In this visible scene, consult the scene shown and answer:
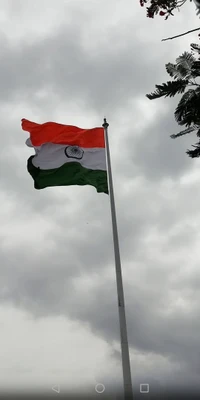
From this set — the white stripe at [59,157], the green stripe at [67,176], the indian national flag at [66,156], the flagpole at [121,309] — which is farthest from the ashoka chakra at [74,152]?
the flagpole at [121,309]

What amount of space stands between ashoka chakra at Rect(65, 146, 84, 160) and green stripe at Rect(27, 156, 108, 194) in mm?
449

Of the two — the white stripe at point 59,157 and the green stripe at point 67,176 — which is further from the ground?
the white stripe at point 59,157

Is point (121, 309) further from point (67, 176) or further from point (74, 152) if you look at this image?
point (74, 152)

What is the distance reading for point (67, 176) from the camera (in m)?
22.8

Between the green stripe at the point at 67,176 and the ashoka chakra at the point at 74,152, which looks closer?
the green stripe at the point at 67,176

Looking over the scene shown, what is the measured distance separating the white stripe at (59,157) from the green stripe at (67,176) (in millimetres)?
208

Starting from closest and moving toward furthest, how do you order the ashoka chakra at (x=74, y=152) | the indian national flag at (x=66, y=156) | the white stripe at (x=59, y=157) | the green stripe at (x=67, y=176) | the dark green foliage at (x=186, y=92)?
the dark green foliage at (x=186, y=92) < the green stripe at (x=67, y=176) < the indian national flag at (x=66, y=156) < the white stripe at (x=59, y=157) < the ashoka chakra at (x=74, y=152)

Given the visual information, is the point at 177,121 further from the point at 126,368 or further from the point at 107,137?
the point at 126,368

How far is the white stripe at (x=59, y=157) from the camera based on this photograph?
75.3 ft

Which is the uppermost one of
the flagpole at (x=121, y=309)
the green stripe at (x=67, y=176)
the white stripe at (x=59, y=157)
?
the white stripe at (x=59, y=157)

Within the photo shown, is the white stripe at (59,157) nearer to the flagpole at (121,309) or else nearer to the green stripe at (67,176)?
the green stripe at (67,176)

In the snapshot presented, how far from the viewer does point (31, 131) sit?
78.3 ft

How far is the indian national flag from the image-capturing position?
894 inches

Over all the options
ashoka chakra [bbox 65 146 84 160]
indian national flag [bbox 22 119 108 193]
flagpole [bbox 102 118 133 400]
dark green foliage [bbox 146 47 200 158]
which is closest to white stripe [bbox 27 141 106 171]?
indian national flag [bbox 22 119 108 193]
